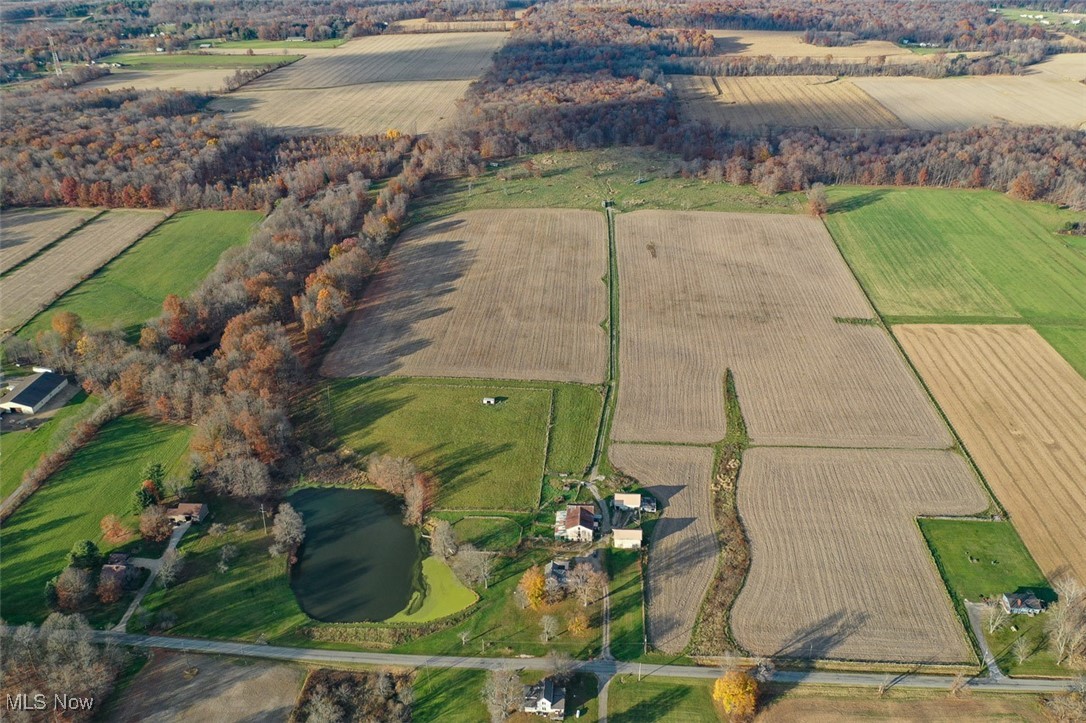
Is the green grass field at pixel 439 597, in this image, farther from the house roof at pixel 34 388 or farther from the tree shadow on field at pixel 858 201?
the tree shadow on field at pixel 858 201

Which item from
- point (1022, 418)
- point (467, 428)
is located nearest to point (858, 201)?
point (1022, 418)

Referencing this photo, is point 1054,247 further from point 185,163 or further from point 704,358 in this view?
point 185,163

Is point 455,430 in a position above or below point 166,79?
below

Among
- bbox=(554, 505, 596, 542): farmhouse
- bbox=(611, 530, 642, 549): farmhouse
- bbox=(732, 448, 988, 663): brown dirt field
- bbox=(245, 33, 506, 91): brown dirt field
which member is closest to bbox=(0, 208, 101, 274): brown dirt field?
bbox=(245, 33, 506, 91): brown dirt field

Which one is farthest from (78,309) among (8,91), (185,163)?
(8,91)

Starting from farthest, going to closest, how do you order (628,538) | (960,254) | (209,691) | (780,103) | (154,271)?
1. (780,103)
2. (960,254)
3. (154,271)
4. (628,538)
5. (209,691)

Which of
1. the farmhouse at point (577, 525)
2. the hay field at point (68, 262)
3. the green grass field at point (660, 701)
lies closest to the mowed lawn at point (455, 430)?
the farmhouse at point (577, 525)

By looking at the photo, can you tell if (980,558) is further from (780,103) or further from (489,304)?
(780,103)
